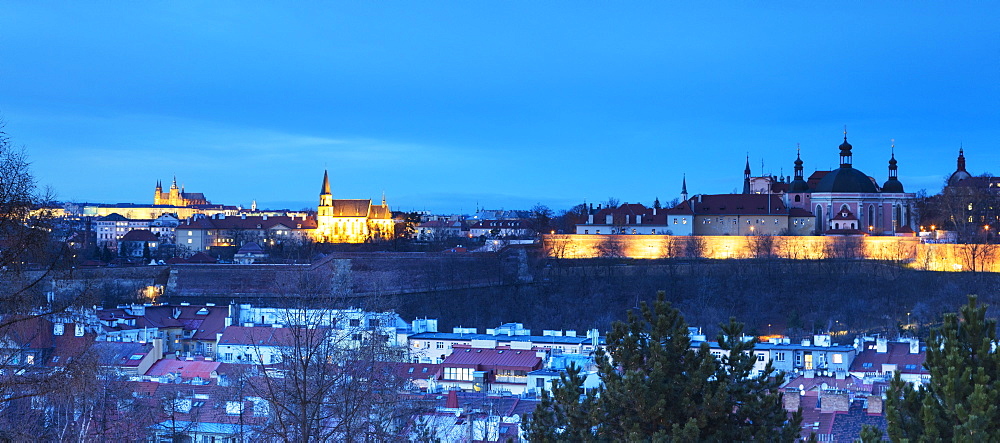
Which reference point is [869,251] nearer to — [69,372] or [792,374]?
[792,374]

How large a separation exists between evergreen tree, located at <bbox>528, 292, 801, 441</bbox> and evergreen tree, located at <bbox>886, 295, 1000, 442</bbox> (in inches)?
42.1

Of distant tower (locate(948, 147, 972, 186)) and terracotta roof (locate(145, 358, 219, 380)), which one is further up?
distant tower (locate(948, 147, 972, 186))

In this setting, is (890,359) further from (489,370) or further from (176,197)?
(176,197)

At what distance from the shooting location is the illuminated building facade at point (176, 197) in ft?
549

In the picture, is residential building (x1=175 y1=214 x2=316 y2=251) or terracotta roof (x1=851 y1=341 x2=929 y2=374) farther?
residential building (x1=175 y1=214 x2=316 y2=251)

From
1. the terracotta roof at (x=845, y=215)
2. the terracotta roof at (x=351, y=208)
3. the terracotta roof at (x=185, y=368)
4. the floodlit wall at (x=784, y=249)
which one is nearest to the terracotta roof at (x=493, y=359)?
the terracotta roof at (x=185, y=368)

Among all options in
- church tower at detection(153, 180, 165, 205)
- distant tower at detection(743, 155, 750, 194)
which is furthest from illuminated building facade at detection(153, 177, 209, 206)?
distant tower at detection(743, 155, 750, 194)

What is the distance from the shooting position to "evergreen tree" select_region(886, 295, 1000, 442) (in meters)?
8.82

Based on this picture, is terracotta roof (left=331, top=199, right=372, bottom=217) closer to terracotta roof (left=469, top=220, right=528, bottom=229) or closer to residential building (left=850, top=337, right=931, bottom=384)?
terracotta roof (left=469, top=220, right=528, bottom=229)

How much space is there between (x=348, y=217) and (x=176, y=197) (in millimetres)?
78122

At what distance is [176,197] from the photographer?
554 ft

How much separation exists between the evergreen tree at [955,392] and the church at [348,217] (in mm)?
85237

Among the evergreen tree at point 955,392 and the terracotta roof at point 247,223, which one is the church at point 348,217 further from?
the evergreen tree at point 955,392

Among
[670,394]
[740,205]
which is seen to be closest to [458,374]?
[670,394]
